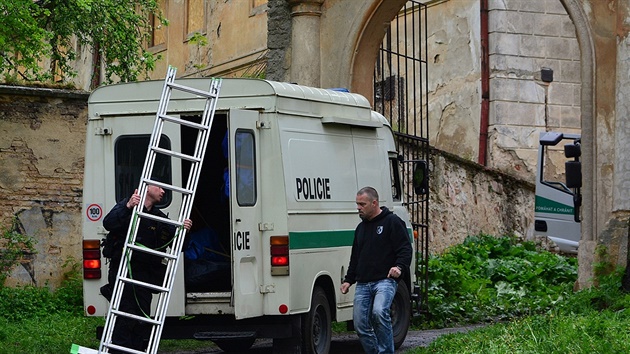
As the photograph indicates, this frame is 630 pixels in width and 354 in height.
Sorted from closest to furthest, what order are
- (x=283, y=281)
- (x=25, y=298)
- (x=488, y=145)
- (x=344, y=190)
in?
1. (x=283, y=281)
2. (x=344, y=190)
3. (x=25, y=298)
4. (x=488, y=145)

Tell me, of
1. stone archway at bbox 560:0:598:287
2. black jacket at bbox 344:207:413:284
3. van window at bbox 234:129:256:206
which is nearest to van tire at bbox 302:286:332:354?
black jacket at bbox 344:207:413:284

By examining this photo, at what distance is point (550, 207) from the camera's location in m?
23.3

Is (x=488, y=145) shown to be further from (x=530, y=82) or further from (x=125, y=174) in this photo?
(x=125, y=174)

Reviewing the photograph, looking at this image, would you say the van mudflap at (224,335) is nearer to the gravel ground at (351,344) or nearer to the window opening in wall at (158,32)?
the gravel ground at (351,344)

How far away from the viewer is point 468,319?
643 inches

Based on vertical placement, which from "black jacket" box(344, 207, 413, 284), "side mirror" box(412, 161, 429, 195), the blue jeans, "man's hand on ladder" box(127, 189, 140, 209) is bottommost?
the blue jeans

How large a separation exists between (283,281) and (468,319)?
5962 millimetres

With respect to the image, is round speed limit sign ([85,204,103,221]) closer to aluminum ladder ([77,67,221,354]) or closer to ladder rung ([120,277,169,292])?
aluminum ladder ([77,67,221,354])

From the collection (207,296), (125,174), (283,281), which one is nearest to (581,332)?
(283,281)

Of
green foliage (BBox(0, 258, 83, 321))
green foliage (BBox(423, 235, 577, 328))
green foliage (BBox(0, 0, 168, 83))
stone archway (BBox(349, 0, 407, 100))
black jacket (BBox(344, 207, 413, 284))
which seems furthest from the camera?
green foliage (BBox(0, 0, 168, 83))

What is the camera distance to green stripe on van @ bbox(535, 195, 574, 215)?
76.3 ft

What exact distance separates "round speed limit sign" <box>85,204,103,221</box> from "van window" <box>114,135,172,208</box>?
0.21m

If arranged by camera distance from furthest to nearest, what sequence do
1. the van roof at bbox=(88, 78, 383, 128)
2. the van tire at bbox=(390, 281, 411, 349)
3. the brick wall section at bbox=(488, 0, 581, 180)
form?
the brick wall section at bbox=(488, 0, 581, 180), the van tire at bbox=(390, 281, 411, 349), the van roof at bbox=(88, 78, 383, 128)

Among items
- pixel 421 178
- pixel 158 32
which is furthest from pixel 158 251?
pixel 158 32
